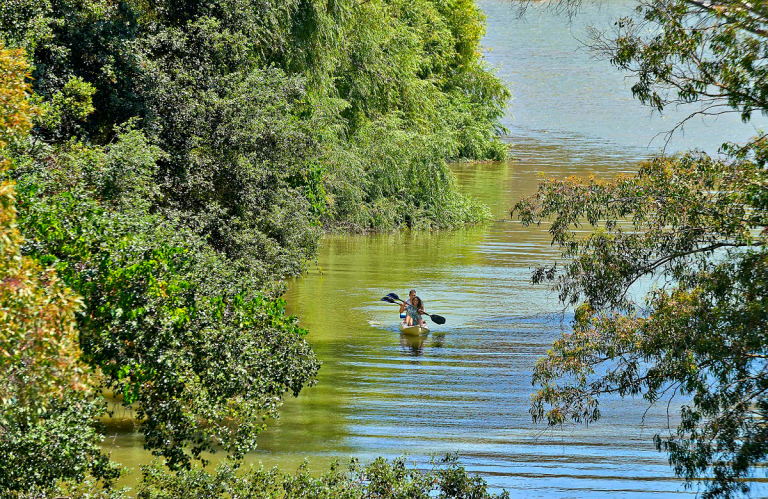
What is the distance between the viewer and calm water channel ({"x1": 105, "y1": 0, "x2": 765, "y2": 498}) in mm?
12773

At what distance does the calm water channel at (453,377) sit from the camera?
12773mm

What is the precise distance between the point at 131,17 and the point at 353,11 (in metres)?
11.2

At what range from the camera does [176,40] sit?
53.7ft

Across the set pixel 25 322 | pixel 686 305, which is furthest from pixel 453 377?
pixel 25 322

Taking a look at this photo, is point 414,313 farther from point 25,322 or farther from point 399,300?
point 25,322

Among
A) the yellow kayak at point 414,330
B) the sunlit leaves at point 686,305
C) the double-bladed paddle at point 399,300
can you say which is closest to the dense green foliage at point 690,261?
the sunlit leaves at point 686,305

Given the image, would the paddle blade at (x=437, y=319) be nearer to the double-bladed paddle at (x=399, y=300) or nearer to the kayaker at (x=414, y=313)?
the double-bladed paddle at (x=399, y=300)

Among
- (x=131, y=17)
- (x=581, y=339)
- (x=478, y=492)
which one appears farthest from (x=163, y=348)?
(x=131, y=17)

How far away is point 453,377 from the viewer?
54.7 ft

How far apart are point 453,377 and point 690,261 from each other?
636cm

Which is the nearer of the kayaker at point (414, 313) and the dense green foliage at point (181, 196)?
the dense green foliage at point (181, 196)

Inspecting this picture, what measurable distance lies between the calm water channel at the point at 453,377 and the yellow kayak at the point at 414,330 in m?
0.18

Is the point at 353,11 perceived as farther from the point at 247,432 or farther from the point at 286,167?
the point at 247,432

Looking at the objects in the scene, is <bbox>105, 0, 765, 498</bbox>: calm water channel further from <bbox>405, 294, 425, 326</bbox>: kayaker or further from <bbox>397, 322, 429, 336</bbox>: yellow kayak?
<bbox>405, 294, 425, 326</bbox>: kayaker
